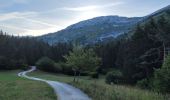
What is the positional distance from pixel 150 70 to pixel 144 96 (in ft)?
161

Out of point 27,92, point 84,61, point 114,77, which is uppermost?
point 84,61

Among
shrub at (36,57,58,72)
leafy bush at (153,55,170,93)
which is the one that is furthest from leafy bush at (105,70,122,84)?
shrub at (36,57,58,72)

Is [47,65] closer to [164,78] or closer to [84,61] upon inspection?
[84,61]

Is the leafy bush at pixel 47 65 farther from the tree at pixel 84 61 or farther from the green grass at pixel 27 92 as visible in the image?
the green grass at pixel 27 92

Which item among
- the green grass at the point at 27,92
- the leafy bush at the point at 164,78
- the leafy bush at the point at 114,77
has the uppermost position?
the leafy bush at the point at 164,78

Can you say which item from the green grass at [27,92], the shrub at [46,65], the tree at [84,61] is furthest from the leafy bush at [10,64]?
the green grass at [27,92]

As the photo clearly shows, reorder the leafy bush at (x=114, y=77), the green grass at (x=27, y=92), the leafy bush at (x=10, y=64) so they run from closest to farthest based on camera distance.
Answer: the green grass at (x=27, y=92), the leafy bush at (x=114, y=77), the leafy bush at (x=10, y=64)

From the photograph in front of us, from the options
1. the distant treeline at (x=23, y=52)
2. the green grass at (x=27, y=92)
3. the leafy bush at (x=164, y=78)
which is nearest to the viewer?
the green grass at (x=27, y=92)

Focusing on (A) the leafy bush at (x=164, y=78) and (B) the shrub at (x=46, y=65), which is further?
(B) the shrub at (x=46, y=65)

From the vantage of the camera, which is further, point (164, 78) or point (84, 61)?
point (84, 61)

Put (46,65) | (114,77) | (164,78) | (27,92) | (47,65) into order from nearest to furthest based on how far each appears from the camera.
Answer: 1. (27,92)
2. (164,78)
3. (114,77)
4. (47,65)
5. (46,65)

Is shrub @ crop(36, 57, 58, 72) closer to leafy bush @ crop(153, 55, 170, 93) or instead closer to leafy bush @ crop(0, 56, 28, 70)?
leafy bush @ crop(0, 56, 28, 70)

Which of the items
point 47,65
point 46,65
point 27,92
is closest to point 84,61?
point 27,92

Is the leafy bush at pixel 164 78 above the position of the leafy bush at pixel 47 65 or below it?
above
